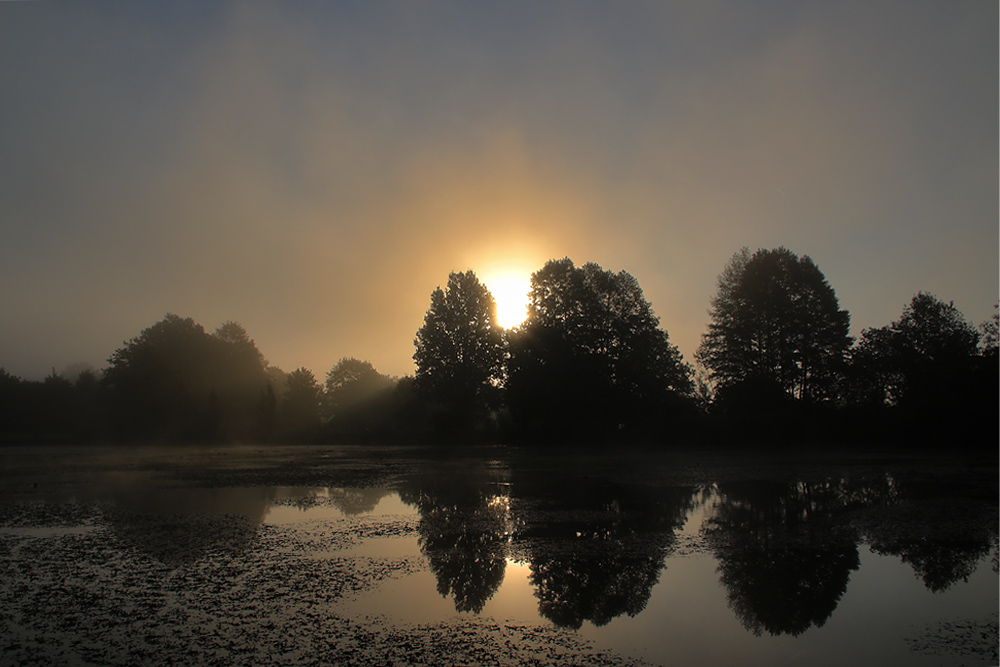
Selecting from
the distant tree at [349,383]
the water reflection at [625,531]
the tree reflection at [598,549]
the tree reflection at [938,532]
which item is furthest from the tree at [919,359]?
the distant tree at [349,383]

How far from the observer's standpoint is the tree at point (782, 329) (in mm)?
46250

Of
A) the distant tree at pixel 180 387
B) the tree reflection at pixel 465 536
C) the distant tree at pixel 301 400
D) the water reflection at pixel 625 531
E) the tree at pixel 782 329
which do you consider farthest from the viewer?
the distant tree at pixel 301 400

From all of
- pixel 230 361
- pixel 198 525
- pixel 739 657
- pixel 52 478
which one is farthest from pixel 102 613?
pixel 230 361

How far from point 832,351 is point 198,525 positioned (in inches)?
1836

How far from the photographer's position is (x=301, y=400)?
2955 inches

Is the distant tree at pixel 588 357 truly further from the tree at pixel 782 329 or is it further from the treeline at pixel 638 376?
the tree at pixel 782 329

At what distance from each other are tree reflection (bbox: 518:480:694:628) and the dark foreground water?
2.3 inches

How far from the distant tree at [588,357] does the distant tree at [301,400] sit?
3358cm

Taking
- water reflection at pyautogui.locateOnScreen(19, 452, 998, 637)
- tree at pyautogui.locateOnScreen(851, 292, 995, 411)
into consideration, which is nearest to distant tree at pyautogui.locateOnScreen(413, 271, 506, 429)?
tree at pyautogui.locateOnScreen(851, 292, 995, 411)

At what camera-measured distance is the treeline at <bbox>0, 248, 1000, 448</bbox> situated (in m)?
42.5

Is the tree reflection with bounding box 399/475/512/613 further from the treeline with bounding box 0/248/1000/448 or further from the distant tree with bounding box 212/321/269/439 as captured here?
the distant tree with bounding box 212/321/269/439

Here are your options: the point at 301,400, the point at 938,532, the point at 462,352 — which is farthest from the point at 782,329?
the point at 301,400

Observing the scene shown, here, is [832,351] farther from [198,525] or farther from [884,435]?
[198,525]

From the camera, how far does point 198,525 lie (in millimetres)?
12812
